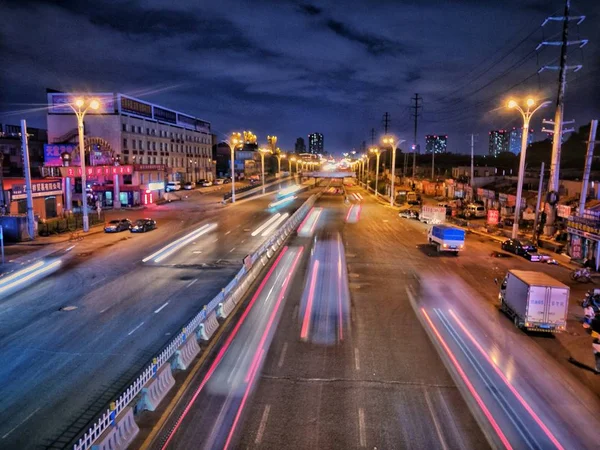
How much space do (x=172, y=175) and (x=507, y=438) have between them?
99.7 meters

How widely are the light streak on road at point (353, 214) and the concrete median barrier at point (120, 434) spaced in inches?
1863

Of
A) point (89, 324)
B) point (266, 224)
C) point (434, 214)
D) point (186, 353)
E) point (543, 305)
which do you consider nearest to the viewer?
point (186, 353)

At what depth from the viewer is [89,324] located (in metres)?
19.5

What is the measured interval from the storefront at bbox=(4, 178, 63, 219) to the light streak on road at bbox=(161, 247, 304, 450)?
35.2 m

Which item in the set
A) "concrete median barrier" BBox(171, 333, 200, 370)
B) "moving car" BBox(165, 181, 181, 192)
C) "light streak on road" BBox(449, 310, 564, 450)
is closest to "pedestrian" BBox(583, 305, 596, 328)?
"light streak on road" BBox(449, 310, 564, 450)

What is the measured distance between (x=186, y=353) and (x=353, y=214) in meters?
Result: 52.1

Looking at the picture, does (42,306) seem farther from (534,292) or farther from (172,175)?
(172,175)

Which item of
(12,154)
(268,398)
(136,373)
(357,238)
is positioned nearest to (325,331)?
(268,398)

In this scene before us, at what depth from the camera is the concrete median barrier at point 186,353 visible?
48.4 ft

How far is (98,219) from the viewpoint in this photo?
5094 cm

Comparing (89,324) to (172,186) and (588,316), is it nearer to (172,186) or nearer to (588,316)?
(588,316)

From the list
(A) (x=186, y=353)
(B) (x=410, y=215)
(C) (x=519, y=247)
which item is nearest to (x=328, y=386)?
(A) (x=186, y=353)

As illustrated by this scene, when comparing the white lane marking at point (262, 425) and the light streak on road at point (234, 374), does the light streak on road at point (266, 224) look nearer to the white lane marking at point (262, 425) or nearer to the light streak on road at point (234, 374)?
the light streak on road at point (234, 374)

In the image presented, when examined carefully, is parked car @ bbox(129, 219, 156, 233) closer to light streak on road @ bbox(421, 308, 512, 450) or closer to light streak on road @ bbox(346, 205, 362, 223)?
light streak on road @ bbox(346, 205, 362, 223)
